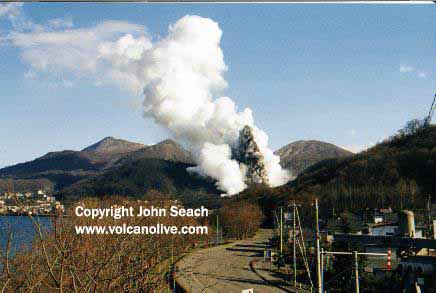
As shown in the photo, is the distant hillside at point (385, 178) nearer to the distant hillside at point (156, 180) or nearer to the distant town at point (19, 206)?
the distant hillside at point (156, 180)

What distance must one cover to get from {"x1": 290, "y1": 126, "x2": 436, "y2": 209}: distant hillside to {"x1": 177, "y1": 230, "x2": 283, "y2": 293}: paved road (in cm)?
738

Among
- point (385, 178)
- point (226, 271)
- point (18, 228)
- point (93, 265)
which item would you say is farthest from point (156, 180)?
point (93, 265)

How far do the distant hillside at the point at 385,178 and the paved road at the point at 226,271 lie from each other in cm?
738

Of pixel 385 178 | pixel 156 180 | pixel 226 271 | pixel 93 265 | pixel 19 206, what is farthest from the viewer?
pixel 156 180

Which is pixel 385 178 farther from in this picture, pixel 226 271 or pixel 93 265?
pixel 93 265

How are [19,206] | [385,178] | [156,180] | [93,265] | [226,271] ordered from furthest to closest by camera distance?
[156,180], [385,178], [226,271], [93,265], [19,206]

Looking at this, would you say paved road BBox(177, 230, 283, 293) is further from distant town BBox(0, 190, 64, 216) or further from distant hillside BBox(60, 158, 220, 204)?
distant hillside BBox(60, 158, 220, 204)

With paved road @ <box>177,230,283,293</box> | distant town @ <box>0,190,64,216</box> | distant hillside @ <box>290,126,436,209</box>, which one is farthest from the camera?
distant hillside @ <box>290,126,436,209</box>

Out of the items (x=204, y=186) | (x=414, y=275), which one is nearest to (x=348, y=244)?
(x=414, y=275)

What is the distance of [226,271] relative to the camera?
41.0 ft

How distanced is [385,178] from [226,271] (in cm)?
1723

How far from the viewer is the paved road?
940 cm

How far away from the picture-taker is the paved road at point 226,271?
370 inches

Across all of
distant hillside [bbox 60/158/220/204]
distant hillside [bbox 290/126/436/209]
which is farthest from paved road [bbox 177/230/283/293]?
distant hillside [bbox 60/158/220/204]
